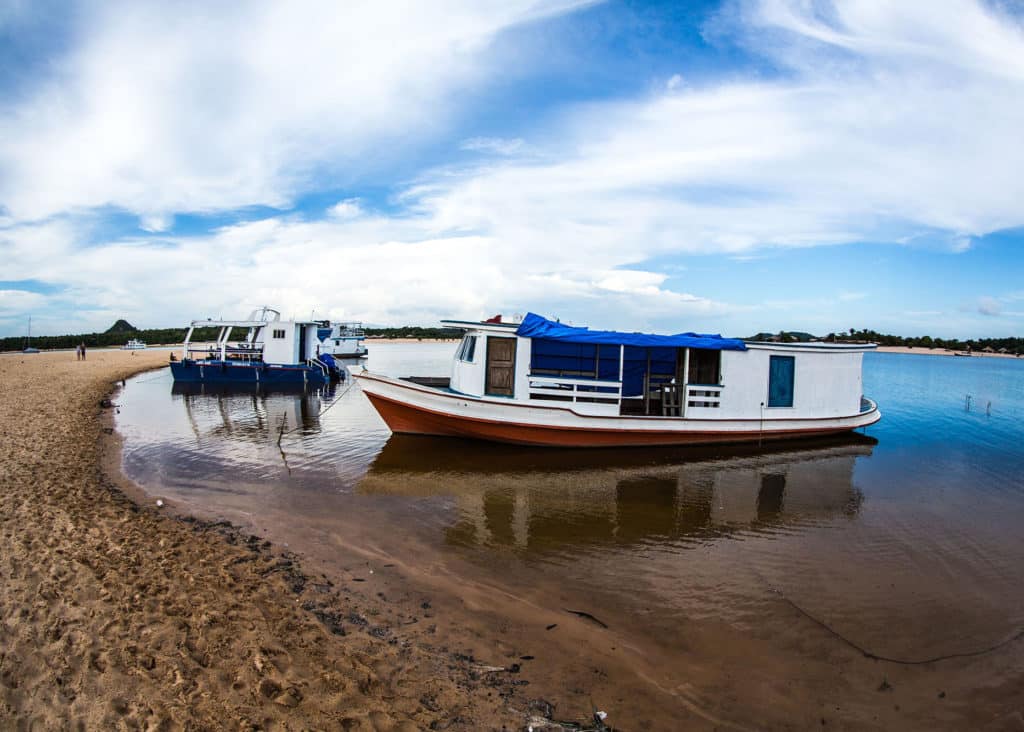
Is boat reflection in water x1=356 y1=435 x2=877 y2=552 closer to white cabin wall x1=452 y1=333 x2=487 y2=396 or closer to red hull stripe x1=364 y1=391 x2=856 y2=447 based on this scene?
red hull stripe x1=364 y1=391 x2=856 y2=447

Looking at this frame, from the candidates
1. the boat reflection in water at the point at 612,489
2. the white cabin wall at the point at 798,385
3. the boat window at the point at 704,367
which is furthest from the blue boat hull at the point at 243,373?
the white cabin wall at the point at 798,385

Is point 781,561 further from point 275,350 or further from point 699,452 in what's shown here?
point 275,350

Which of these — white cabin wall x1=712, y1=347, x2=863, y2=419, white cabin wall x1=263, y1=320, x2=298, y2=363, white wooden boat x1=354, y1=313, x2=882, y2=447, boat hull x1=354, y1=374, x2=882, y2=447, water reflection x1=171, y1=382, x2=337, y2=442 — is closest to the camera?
boat hull x1=354, y1=374, x2=882, y2=447

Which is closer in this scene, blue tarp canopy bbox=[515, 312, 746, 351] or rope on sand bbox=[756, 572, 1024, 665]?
rope on sand bbox=[756, 572, 1024, 665]

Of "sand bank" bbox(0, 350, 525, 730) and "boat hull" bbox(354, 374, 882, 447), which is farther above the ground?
"boat hull" bbox(354, 374, 882, 447)

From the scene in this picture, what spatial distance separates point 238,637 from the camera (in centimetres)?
474

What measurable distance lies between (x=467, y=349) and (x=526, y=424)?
8.97 ft

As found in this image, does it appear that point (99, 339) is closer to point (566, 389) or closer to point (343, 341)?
point (343, 341)

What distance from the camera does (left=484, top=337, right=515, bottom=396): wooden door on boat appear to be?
46.6ft

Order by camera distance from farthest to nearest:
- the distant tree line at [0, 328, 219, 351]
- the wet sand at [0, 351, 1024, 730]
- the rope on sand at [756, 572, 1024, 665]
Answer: the distant tree line at [0, 328, 219, 351] < the rope on sand at [756, 572, 1024, 665] < the wet sand at [0, 351, 1024, 730]

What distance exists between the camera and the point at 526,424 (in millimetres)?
13984

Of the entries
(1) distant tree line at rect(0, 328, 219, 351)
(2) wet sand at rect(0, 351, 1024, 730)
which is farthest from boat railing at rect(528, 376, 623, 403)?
(1) distant tree line at rect(0, 328, 219, 351)

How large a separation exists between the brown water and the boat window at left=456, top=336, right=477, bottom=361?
95.7 inches

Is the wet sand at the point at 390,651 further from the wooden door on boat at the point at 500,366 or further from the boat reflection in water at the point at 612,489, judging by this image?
the wooden door on boat at the point at 500,366
